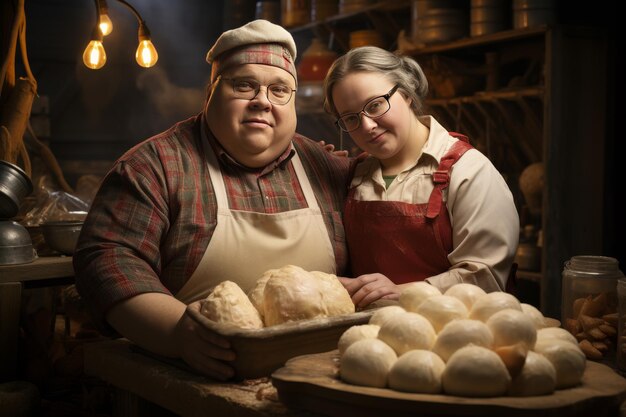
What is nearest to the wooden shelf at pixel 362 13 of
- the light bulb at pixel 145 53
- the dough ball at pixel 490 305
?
the light bulb at pixel 145 53

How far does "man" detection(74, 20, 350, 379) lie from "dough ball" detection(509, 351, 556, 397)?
0.92 meters

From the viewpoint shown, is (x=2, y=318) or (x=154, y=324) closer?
(x=154, y=324)

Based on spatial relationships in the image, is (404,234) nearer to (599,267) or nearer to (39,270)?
(599,267)

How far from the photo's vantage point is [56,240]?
3.59 m

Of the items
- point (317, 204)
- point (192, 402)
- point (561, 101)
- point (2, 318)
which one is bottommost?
point (2, 318)

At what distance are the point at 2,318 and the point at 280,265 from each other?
1.55 metres

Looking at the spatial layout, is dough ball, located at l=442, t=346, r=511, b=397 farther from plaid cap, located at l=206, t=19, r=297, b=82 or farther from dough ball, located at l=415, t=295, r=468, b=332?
plaid cap, located at l=206, t=19, r=297, b=82

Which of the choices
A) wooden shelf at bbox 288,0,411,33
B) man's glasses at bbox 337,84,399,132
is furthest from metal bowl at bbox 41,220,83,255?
wooden shelf at bbox 288,0,411,33

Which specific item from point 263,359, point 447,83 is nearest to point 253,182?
point 263,359

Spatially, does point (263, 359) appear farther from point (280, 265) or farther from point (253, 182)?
point (253, 182)

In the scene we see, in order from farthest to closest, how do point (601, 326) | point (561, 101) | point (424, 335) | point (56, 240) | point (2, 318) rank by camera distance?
point (561, 101) → point (56, 240) → point (2, 318) → point (601, 326) → point (424, 335)

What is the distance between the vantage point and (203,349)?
1.71 metres

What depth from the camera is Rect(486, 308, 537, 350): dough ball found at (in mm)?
1402

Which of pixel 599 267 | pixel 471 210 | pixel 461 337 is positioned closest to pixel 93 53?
pixel 471 210
